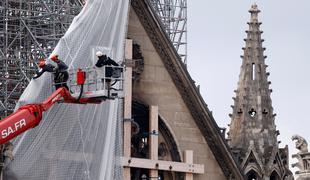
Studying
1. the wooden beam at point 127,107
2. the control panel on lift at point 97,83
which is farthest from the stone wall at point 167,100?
the control panel on lift at point 97,83

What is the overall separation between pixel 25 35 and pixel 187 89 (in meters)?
6.88

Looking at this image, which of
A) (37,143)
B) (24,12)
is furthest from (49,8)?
(37,143)

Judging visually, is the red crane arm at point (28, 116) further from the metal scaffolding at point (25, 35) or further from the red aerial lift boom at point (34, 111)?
the metal scaffolding at point (25, 35)

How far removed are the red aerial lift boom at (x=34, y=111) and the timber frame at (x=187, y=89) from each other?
23.8ft

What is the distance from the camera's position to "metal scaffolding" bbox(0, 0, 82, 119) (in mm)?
57719

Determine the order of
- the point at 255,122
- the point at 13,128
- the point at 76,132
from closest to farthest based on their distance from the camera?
the point at 13,128, the point at 76,132, the point at 255,122

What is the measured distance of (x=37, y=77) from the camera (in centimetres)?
4809

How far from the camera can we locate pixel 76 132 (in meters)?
49.3

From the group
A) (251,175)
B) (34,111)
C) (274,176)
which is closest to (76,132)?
(34,111)

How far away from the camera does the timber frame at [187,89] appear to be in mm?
53250

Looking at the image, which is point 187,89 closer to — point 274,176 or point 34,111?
point 274,176

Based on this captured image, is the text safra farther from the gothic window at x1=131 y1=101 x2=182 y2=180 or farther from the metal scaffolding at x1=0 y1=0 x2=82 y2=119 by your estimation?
the metal scaffolding at x1=0 y1=0 x2=82 y2=119

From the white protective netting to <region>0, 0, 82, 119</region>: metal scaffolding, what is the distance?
23.4ft

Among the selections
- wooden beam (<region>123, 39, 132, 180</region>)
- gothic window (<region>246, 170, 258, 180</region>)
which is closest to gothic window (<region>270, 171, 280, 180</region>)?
gothic window (<region>246, 170, 258, 180</region>)
